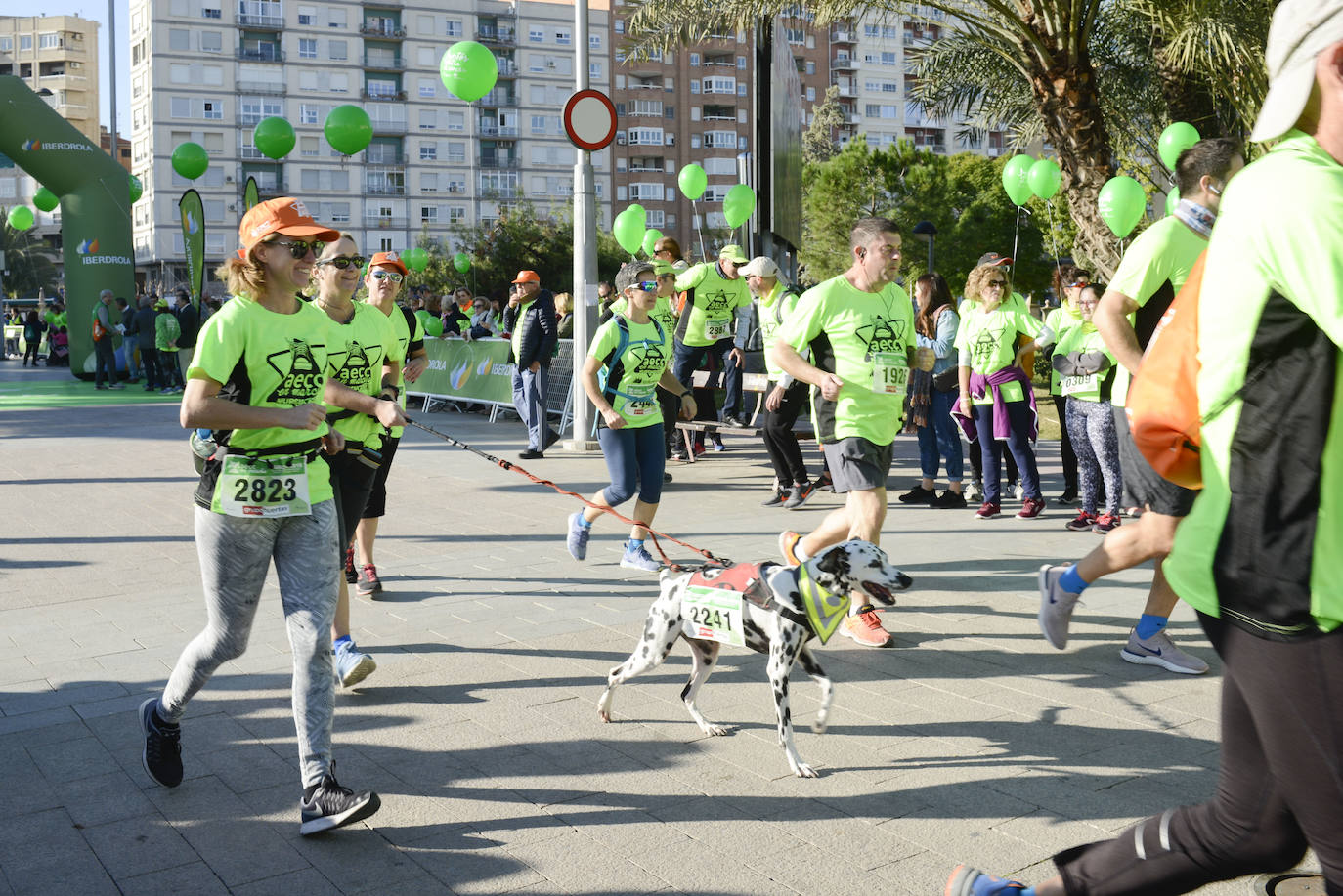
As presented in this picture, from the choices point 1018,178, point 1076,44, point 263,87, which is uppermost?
point 263,87

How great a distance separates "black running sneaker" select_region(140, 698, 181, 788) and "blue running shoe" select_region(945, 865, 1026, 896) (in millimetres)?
2629

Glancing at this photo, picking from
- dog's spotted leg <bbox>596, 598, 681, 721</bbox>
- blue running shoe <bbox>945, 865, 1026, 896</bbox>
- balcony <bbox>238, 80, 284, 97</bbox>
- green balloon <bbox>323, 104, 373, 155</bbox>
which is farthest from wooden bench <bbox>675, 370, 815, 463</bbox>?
balcony <bbox>238, 80, 284, 97</bbox>

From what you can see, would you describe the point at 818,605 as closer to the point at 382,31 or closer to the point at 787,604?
the point at 787,604

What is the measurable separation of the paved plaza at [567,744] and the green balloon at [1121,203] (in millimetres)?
4204

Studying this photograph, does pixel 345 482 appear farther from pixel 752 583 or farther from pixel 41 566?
pixel 41 566

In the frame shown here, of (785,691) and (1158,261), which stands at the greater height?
(1158,261)

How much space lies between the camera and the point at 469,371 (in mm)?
18578

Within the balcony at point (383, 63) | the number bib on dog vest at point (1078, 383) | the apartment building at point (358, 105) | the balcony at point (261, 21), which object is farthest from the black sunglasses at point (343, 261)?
the balcony at point (383, 63)

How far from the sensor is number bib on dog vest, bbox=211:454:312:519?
3.85 metres

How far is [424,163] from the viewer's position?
102 meters

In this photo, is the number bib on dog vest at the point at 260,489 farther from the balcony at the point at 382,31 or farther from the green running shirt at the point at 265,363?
the balcony at the point at 382,31

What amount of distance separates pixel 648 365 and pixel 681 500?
3.14m

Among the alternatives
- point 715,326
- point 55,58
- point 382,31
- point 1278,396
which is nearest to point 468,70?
point 715,326

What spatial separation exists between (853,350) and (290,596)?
311cm
